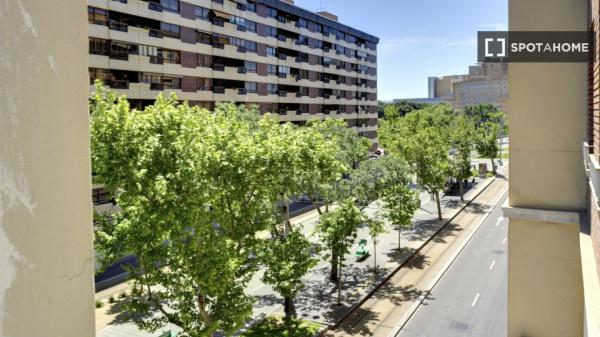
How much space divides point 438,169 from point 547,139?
1240 inches

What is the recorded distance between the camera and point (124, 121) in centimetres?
1561

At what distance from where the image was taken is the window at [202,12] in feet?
135

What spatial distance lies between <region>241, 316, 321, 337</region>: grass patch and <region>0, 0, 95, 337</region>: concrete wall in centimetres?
1899

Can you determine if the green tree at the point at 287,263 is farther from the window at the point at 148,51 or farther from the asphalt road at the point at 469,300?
the window at the point at 148,51

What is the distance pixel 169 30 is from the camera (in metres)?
38.2

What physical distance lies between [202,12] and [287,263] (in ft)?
100

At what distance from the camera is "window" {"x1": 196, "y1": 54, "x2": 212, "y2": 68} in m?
41.7

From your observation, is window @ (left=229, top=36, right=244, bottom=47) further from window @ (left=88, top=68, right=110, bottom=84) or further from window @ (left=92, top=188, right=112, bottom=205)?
window @ (left=92, top=188, right=112, bottom=205)

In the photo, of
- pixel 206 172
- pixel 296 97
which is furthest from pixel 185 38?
pixel 206 172

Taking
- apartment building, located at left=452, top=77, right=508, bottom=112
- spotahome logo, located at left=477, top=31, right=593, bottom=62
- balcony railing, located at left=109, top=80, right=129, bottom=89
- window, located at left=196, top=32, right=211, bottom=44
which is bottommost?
spotahome logo, located at left=477, top=31, right=593, bottom=62

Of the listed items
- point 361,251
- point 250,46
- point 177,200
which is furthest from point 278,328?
point 250,46

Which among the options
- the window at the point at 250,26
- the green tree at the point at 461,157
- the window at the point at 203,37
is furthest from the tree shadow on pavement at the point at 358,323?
the window at the point at 250,26

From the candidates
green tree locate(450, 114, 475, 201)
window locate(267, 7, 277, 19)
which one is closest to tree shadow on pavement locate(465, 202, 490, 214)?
green tree locate(450, 114, 475, 201)

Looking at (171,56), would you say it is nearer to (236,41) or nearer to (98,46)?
(98,46)
